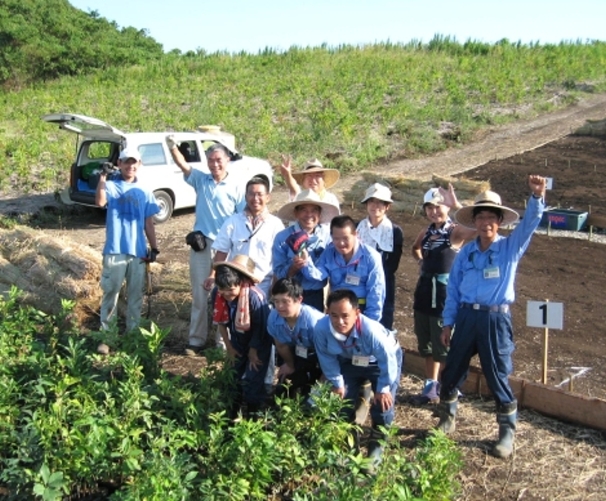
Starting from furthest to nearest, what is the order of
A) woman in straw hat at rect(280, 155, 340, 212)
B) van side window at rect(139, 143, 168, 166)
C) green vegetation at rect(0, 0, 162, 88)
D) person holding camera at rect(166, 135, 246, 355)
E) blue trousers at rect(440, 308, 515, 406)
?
green vegetation at rect(0, 0, 162, 88)
van side window at rect(139, 143, 168, 166)
person holding camera at rect(166, 135, 246, 355)
woman in straw hat at rect(280, 155, 340, 212)
blue trousers at rect(440, 308, 515, 406)

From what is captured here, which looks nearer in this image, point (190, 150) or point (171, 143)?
point (171, 143)

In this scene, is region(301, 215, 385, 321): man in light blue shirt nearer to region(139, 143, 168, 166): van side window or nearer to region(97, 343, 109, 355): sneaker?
region(97, 343, 109, 355): sneaker

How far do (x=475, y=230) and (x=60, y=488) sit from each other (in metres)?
3.00

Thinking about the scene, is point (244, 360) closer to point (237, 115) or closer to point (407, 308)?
point (407, 308)

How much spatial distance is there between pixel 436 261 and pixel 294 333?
119 cm

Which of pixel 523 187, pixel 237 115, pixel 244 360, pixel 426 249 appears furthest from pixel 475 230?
pixel 237 115

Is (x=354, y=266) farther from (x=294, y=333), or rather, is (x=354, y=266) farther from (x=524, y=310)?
(x=524, y=310)

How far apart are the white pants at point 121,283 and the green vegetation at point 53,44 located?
27.9 metres

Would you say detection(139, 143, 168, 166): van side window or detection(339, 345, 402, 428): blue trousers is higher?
detection(139, 143, 168, 166): van side window

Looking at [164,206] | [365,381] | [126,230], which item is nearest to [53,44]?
[164,206]

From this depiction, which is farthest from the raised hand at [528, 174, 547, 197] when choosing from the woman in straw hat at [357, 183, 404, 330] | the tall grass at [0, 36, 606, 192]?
the tall grass at [0, 36, 606, 192]

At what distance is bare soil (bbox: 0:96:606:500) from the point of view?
449cm

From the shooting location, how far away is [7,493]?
4234 millimetres

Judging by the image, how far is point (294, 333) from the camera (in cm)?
468
